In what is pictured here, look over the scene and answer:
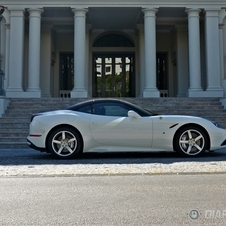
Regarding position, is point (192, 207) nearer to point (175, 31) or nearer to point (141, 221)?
point (141, 221)

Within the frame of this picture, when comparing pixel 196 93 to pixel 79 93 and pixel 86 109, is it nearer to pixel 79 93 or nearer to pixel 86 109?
pixel 79 93

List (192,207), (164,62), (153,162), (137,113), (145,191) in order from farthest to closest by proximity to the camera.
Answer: (164,62) < (137,113) < (153,162) < (145,191) < (192,207)

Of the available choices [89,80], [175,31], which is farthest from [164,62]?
[89,80]

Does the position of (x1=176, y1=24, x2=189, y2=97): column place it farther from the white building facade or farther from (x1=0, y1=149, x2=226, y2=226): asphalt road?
(x1=0, y1=149, x2=226, y2=226): asphalt road

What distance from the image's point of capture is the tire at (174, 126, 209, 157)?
7203 mm

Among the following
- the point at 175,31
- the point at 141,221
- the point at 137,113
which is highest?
the point at 175,31

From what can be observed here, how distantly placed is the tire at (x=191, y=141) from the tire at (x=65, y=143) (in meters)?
2.12

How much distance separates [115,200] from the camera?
12.8ft

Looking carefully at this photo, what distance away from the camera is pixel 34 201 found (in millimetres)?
3883

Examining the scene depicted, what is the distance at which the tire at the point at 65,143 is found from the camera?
7.10 metres

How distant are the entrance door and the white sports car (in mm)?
16597

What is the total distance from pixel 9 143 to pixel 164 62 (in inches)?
643

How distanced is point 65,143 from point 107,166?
135cm

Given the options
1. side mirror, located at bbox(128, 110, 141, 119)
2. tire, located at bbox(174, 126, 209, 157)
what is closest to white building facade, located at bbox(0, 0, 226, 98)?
side mirror, located at bbox(128, 110, 141, 119)
